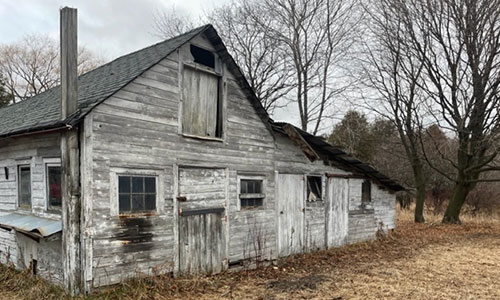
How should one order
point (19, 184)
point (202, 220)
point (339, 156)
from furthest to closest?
point (339, 156), point (19, 184), point (202, 220)

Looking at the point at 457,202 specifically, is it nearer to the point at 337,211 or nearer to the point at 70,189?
the point at 337,211

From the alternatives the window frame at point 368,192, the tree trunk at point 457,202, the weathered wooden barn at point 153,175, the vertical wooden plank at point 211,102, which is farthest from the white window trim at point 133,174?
the tree trunk at point 457,202

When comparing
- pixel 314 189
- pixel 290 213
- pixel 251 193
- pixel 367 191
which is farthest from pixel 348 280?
pixel 367 191

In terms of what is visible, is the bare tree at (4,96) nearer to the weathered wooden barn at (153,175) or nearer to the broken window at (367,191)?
the weathered wooden barn at (153,175)

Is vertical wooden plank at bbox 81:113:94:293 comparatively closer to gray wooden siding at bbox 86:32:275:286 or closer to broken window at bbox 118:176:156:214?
gray wooden siding at bbox 86:32:275:286

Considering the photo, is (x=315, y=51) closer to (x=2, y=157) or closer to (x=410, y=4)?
(x=410, y=4)

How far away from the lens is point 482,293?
7.14 metres

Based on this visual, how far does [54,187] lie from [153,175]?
77.2 inches

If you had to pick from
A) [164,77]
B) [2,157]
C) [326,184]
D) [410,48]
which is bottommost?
[326,184]

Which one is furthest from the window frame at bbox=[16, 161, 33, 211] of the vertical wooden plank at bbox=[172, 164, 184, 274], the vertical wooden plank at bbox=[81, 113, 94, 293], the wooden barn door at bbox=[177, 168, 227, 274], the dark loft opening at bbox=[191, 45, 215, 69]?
the dark loft opening at bbox=[191, 45, 215, 69]

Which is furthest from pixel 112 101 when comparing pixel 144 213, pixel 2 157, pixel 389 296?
pixel 389 296

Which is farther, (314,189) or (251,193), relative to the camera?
(314,189)

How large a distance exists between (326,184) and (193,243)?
18.6ft

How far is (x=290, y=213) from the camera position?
417 inches
